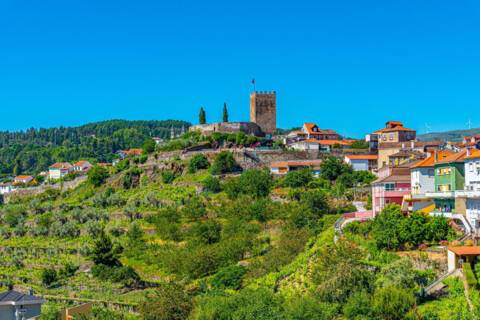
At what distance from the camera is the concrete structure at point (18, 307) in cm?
3547

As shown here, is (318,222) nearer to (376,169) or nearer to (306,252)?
(306,252)

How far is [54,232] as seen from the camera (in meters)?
62.5

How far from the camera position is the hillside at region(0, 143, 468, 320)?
3008 cm

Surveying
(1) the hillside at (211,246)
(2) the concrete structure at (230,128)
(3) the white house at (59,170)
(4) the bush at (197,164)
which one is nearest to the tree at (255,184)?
(1) the hillside at (211,246)

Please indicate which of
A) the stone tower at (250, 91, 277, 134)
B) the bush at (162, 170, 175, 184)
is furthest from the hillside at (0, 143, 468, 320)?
the stone tower at (250, 91, 277, 134)

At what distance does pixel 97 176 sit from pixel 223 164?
17474mm

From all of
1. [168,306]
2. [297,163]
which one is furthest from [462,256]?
[297,163]

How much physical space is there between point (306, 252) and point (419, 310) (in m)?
13.6

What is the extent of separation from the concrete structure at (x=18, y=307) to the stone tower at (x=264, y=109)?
2268 inches

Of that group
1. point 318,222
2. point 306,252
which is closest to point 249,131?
point 318,222

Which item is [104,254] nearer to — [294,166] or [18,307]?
[18,307]

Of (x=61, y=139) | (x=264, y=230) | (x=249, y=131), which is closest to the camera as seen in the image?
(x=264, y=230)

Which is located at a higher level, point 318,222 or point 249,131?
point 249,131

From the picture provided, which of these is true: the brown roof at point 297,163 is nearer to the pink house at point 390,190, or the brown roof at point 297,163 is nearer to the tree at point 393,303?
the pink house at point 390,190
